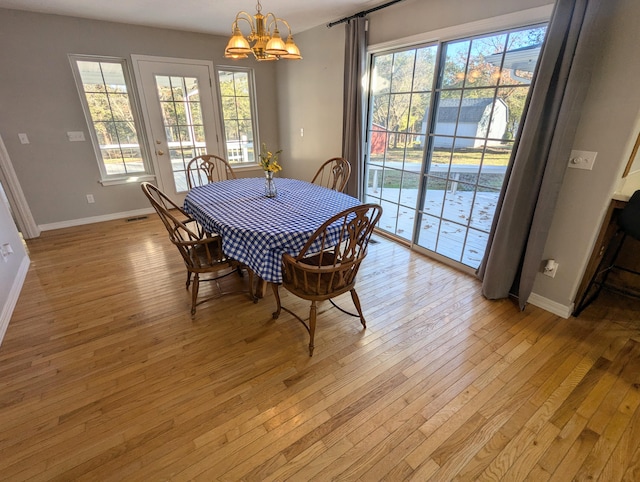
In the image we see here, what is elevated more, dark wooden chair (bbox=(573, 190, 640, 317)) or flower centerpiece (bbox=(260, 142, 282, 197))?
flower centerpiece (bbox=(260, 142, 282, 197))

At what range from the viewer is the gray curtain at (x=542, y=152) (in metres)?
1.73

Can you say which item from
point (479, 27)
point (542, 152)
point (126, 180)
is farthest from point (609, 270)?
point (126, 180)

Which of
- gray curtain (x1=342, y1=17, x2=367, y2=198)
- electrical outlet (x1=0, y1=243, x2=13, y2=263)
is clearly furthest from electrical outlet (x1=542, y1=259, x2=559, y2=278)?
electrical outlet (x1=0, y1=243, x2=13, y2=263)

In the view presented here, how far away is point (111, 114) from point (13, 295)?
253 cm

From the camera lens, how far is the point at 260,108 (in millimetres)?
4871

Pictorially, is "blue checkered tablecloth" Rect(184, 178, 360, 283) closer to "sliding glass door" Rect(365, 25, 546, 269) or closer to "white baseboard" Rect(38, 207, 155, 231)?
"sliding glass door" Rect(365, 25, 546, 269)

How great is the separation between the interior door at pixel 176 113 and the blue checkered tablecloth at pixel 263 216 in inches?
80.5

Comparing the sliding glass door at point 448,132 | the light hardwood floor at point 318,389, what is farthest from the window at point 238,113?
the light hardwood floor at point 318,389

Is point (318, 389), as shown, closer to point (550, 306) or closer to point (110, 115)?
point (550, 306)

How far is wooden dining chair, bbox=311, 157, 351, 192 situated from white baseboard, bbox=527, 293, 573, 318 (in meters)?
1.81

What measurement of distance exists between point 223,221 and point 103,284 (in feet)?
4.96

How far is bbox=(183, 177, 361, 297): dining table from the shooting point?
1761 mm

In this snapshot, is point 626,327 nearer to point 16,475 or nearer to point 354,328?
point 354,328

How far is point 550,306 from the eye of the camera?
227 centimetres
